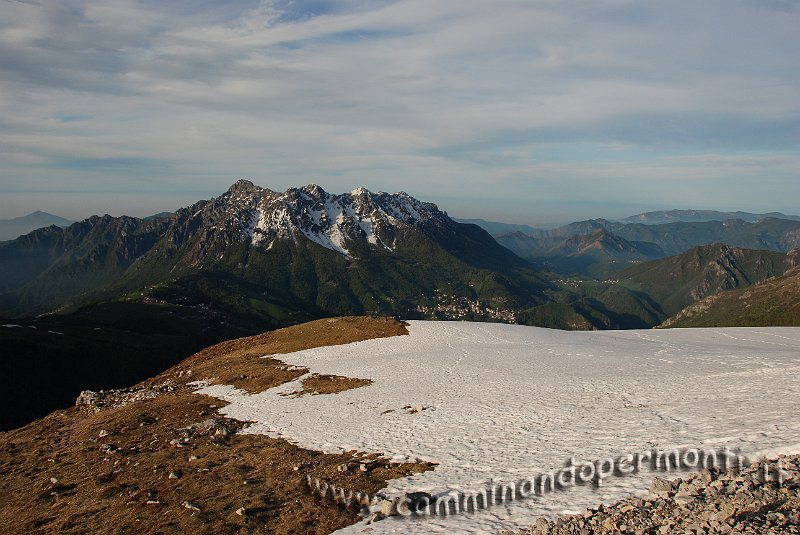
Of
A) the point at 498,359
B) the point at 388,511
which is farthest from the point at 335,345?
the point at 388,511

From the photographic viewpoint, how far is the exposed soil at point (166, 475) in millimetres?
17828

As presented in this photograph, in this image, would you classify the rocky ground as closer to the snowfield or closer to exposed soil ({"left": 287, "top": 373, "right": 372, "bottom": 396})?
the snowfield

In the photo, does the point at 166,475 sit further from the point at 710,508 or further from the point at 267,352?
the point at 267,352

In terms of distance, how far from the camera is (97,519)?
19.0 metres

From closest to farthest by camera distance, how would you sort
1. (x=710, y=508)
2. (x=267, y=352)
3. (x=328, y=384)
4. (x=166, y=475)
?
(x=710, y=508), (x=166, y=475), (x=328, y=384), (x=267, y=352)

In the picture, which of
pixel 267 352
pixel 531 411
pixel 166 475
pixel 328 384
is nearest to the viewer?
pixel 166 475

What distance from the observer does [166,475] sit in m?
23.1

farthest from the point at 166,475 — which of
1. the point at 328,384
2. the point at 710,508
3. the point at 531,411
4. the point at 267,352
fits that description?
the point at 267,352

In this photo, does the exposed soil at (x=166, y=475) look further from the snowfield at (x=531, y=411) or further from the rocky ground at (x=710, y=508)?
the rocky ground at (x=710, y=508)

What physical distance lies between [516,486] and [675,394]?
1670 centimetres

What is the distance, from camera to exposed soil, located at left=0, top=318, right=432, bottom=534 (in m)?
17.8

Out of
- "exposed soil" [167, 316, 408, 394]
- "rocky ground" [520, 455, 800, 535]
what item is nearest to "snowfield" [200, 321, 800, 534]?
"rocky ground" [520, 455, 800, 535]

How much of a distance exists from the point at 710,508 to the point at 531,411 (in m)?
15.7

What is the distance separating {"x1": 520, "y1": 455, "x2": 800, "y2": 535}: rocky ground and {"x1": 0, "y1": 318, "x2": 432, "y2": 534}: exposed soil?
8728mm
